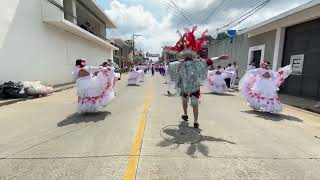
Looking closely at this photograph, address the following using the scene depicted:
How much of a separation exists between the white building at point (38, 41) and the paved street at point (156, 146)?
232 inches

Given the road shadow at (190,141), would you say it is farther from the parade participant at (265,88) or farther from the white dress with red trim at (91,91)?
the parade participant at (265,88)

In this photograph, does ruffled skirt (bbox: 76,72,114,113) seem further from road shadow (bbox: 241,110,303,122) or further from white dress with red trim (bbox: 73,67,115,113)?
road shadow (bbox: 241,110,303,122)

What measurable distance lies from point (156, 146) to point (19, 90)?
348 inches

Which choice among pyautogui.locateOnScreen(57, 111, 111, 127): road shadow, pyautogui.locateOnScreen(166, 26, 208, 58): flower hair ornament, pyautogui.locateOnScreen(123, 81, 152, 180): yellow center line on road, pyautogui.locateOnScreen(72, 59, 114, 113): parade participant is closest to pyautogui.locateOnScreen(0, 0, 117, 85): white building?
pyautogui.locateOnScreen(72, 59, 114, 113): parade participant

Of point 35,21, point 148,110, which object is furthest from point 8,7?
point 148,110

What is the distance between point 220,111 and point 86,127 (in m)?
4.50

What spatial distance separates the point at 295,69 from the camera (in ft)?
46.7

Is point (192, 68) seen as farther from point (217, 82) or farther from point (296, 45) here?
point (296, 45)

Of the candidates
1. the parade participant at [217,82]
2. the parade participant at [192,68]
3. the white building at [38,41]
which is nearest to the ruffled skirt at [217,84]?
the parade participant at [217,82]

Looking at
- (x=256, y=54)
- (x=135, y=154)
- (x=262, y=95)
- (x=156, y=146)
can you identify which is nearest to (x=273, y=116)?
(x=262, y=95)

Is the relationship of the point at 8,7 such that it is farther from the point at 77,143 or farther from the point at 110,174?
the point at 110,174

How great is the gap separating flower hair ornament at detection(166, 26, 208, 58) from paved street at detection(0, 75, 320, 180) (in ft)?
5.85

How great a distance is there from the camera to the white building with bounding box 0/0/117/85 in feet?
41.2

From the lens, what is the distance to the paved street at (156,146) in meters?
3.88
